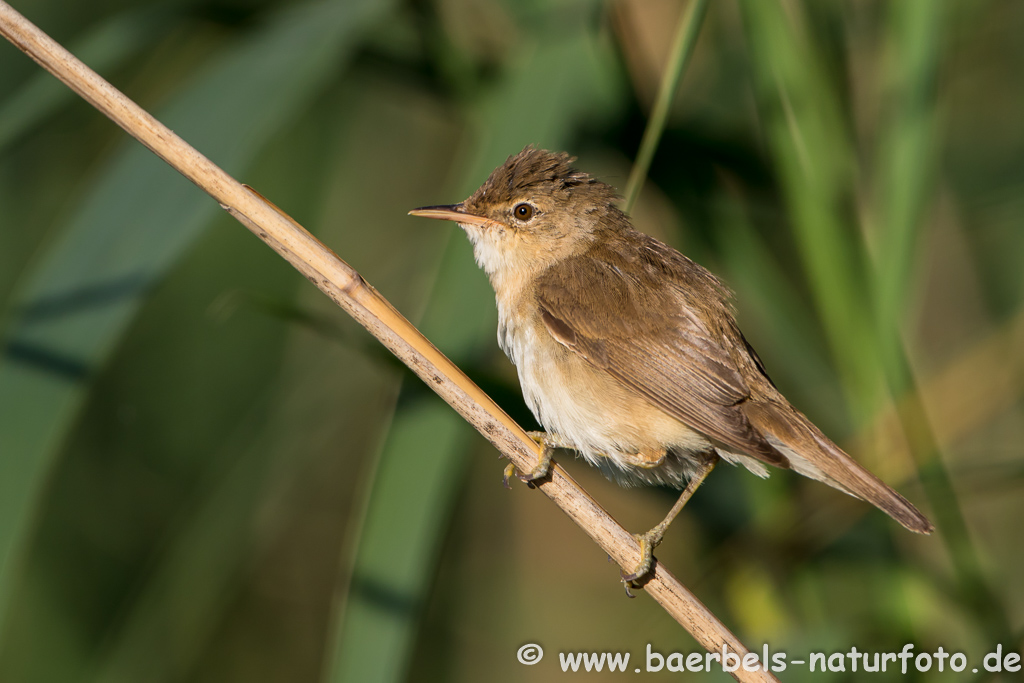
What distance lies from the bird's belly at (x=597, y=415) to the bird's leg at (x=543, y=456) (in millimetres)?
20

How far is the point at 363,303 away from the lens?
173 cm

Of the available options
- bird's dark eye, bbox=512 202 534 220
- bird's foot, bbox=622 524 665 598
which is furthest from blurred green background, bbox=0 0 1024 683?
bird's foot, bbox=622 524 665 598

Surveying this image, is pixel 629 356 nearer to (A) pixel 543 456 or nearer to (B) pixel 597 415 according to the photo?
(B) pixel 597 415

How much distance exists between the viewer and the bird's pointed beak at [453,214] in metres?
2.23

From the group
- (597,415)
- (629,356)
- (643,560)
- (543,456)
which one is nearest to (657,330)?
(629,356)

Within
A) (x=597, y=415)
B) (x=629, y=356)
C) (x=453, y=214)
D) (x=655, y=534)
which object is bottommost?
(x=655, y=534)

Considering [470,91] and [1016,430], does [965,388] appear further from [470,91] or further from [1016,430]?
[470,91]

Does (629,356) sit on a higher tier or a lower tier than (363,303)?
higher

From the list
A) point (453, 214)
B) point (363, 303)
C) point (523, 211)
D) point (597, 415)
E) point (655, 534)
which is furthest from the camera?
point (523, 211)

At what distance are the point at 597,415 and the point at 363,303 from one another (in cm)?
72

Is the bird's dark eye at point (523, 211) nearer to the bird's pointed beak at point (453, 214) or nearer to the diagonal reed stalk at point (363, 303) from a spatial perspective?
the bird's pointed beak at point (453, 214)

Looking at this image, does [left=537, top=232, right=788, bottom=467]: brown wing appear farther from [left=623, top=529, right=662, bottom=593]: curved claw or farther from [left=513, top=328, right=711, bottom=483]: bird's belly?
[left=623, top=529, right=662, bottom=593]: curved claw

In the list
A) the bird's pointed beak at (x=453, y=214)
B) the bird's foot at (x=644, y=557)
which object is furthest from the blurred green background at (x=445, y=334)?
the bird's foot at (x=644, y=557)

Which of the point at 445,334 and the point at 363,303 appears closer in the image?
the point at 363,303
